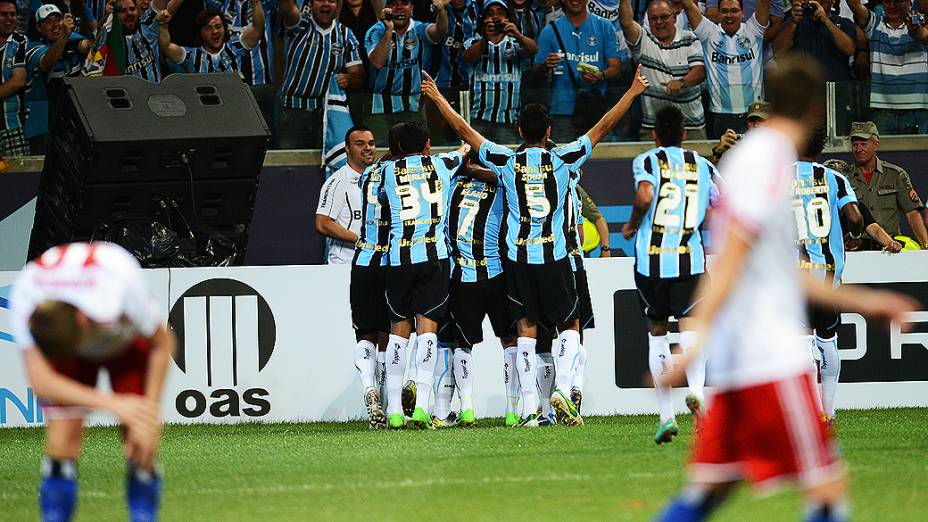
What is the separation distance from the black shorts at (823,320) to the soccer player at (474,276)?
95.1 inches

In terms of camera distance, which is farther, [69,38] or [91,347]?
[69,38]

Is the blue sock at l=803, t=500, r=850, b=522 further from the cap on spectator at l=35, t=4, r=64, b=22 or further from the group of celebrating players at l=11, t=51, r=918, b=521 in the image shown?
the cap on spectator at l=35, t=4, r=64, b=22

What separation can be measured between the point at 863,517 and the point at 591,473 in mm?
2055

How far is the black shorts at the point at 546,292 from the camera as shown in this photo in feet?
37.1

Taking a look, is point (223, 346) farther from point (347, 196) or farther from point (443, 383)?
point (443, 383)

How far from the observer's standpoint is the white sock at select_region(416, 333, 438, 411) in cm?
1149

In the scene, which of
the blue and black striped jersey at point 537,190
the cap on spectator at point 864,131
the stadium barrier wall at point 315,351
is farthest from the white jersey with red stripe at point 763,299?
the cap on spectator at point 864,131

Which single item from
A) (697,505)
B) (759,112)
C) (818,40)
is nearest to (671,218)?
(759,112)

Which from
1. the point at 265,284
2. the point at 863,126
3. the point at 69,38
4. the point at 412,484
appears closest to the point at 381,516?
the point at 412,484

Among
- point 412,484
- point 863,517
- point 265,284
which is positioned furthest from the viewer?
point 265,284

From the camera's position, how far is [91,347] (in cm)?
538

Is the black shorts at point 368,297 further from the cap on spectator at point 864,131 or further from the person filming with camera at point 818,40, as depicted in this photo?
the person filming with camera at point 818,40

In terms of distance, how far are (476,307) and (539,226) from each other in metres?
0.96

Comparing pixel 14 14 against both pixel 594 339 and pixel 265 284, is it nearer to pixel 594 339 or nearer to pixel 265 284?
pixel 265 284
